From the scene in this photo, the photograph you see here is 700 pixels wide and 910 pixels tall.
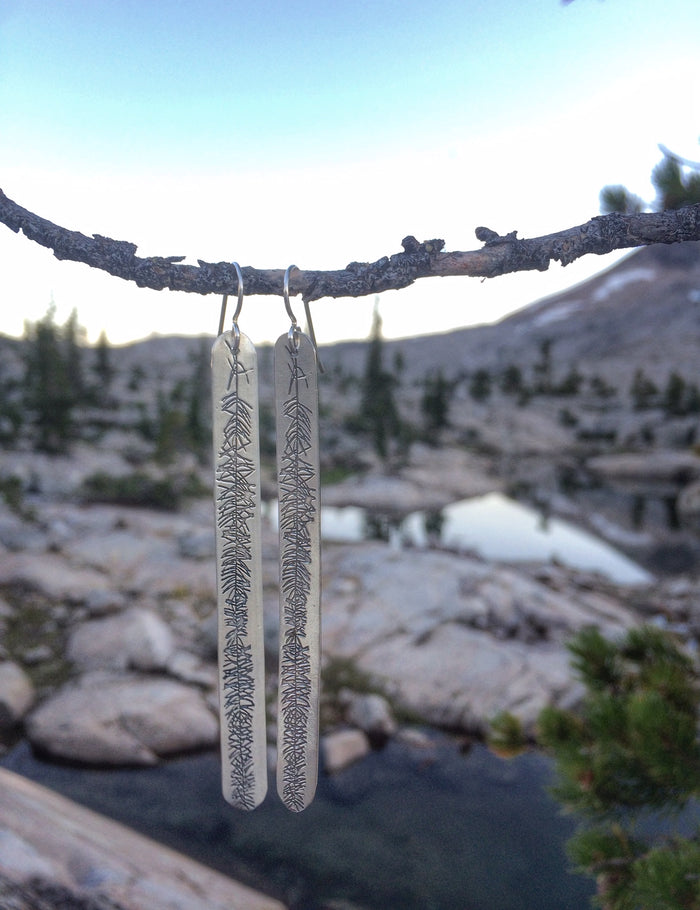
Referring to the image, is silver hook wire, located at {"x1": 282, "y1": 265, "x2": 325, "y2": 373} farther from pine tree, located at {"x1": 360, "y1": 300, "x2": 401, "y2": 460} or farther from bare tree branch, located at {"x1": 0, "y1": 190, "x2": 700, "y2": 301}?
pine tree, located at {"x1": 360, "y1": 300, "x2": 401, "y2": 460}

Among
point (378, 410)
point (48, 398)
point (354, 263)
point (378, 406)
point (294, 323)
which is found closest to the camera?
point (354, 263)

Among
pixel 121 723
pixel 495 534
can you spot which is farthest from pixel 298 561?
pixel 495 534

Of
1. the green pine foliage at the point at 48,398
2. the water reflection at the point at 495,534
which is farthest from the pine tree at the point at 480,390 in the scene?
the green pine foliage at the point at 48,398

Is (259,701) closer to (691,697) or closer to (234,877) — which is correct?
(691,697)

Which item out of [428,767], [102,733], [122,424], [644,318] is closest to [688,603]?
[428,767]

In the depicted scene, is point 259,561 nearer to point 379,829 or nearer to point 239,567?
point 239,567

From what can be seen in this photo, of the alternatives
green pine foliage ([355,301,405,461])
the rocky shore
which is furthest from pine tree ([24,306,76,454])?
green pine foliage ([355,301,405,461])
